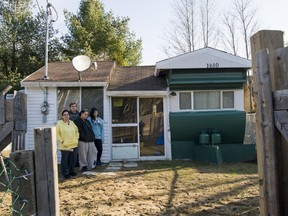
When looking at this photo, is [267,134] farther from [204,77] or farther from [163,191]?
[204,77]

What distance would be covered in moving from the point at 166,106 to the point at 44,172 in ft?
30.4

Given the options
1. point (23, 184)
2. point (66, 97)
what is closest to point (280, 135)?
point (23, 184)

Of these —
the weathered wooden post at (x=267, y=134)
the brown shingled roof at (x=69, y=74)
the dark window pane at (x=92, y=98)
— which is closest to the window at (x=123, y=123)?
the dark window pane at (x=92, y=98)

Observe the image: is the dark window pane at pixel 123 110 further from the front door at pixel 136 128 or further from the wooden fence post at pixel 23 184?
the wooden fence post at pixel 23 184

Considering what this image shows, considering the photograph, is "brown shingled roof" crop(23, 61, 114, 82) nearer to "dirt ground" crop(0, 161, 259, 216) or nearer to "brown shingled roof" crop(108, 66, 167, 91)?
"brown shingled roof" crop(108, 66, 167, 91)

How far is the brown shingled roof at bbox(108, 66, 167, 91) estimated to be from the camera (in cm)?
1136

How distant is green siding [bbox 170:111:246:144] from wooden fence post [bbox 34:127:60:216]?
902 centimetres

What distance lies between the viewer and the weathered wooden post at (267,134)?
285 cm

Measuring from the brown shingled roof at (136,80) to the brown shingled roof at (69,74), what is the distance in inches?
14.3

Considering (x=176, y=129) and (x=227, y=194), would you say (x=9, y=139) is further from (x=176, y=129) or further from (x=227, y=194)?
(x=176, y=129)

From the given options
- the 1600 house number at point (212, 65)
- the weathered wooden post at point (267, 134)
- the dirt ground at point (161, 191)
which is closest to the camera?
the weathered wooden post at point (267, 134)

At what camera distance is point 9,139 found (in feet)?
11.0

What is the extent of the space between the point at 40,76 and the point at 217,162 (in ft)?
22.1

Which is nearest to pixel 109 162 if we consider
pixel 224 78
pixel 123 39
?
pixel 224 78
